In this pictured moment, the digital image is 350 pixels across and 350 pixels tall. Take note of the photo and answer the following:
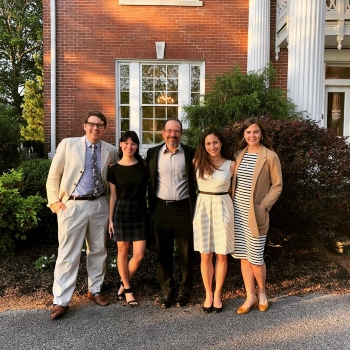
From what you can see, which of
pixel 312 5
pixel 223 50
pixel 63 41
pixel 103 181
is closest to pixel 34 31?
pixel 63 41

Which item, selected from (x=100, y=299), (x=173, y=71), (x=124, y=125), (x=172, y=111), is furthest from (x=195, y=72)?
(x=100, y=299)

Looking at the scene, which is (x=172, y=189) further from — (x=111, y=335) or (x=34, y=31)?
(x=34, y=31)

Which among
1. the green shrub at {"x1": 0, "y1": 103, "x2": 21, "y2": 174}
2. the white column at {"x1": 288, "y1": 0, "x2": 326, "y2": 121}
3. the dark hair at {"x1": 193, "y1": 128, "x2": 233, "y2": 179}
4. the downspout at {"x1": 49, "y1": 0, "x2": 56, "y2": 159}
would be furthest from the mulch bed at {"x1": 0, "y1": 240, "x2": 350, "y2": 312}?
the downspout at {"x1": 49, "y1": 0, "x2": 56, "y2": 159}

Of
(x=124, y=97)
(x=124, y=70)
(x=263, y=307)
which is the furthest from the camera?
(x=124, y=97)

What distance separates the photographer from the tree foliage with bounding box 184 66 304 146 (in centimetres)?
740

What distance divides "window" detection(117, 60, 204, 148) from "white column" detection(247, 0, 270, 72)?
1.48m

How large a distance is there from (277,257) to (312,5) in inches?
197

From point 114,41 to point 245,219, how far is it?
25.8 ft

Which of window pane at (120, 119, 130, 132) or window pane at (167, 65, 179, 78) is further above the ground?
window pane at (167, 65, 179, 78)

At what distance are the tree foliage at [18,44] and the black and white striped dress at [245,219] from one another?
24.8 metres

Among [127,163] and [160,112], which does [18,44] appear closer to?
[160,112]

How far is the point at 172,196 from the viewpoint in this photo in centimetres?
374

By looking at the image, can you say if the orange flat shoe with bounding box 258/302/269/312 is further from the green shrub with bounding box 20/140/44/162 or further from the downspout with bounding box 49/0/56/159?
the green shrub with bounding box 20/140/44/162

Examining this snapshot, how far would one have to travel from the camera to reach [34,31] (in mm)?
25578
